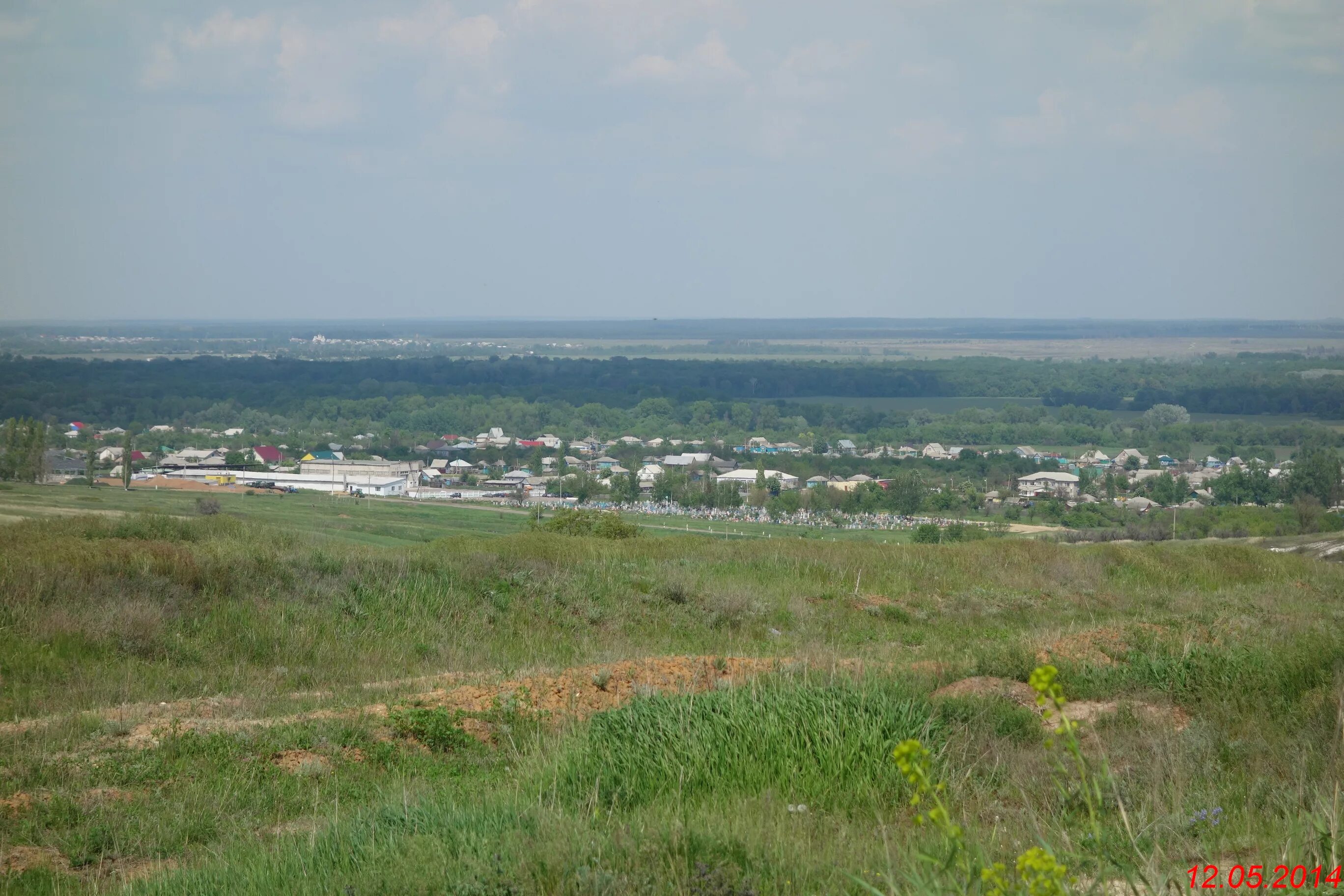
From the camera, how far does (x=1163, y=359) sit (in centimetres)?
11038

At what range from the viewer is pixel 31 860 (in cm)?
514

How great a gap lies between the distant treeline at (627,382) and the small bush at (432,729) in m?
43.8

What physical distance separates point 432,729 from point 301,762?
0.96 m

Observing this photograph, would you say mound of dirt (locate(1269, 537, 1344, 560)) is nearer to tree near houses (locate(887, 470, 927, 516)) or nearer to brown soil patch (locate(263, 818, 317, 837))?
tree near houses (locate(887, 470, 927, 516))

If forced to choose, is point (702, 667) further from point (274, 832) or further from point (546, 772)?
point (274, 832)

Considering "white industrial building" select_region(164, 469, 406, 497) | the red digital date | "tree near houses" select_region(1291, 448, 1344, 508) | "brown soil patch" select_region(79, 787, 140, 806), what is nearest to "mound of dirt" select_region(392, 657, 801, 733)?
"brown soil patch" select_region(79, 787, 140, 806)

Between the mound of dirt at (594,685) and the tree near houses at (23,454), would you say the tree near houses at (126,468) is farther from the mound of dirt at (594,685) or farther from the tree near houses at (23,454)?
the mound of dirt at (594,685)

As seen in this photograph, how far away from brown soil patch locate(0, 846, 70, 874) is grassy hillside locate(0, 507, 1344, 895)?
23mm

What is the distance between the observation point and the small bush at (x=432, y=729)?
24.5ft

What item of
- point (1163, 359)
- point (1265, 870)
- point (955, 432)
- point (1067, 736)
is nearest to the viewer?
point (1067, 736)

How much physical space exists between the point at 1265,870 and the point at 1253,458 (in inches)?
2030

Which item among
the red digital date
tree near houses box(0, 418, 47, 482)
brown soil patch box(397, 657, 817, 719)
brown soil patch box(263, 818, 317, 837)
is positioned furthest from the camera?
tree near houses box(0, 418, 47, 482)

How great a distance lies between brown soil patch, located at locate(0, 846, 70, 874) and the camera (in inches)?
198

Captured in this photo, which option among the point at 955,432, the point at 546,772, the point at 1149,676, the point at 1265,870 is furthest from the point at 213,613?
the point at 955,432
